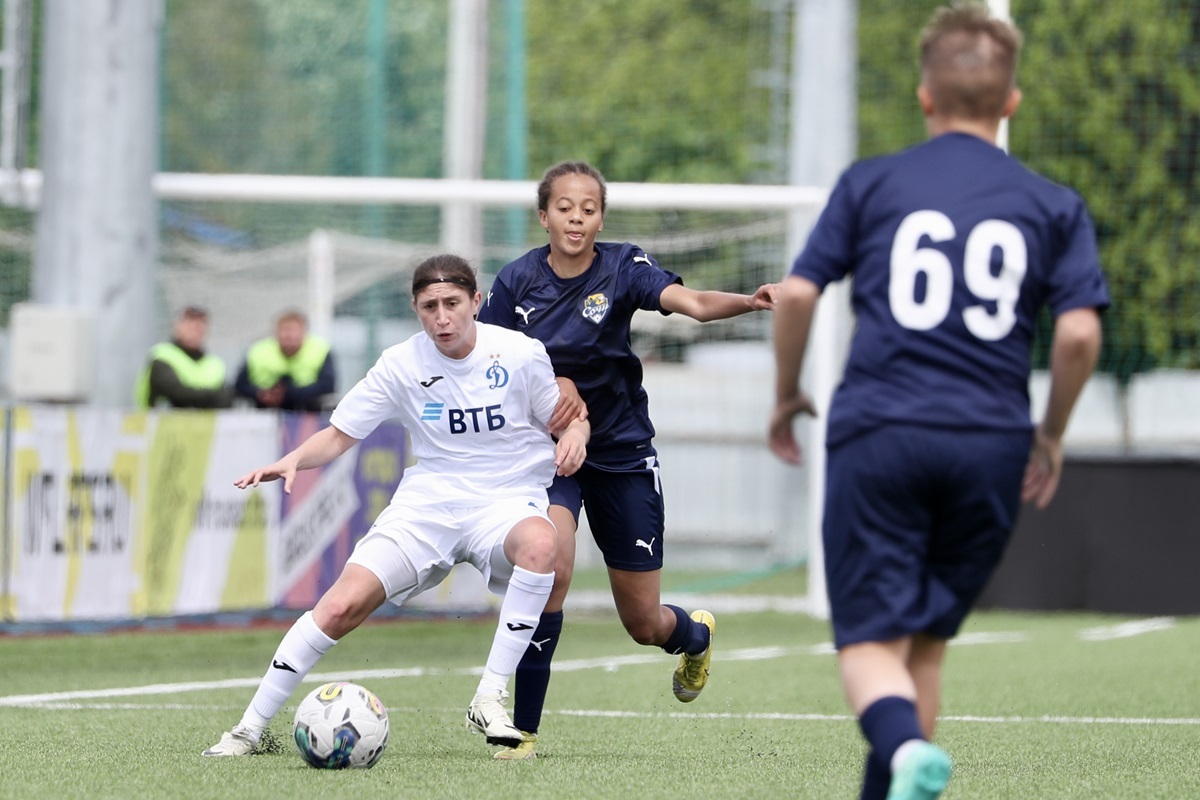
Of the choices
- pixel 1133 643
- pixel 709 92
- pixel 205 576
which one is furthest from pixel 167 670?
pixel 709 92

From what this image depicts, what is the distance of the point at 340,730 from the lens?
580 cm

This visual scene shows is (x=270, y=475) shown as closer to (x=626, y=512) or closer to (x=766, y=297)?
(x=626, y=512)

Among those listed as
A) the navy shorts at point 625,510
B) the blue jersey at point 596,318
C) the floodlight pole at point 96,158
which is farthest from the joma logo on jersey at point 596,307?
the floodlight pole at point 96,158

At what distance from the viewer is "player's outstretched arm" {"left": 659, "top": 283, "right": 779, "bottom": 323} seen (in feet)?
20.1

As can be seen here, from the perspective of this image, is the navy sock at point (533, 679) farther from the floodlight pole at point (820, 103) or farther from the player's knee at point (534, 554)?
the floodlight pole at point (820, 103)

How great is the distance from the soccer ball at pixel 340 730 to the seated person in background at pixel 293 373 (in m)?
8.13

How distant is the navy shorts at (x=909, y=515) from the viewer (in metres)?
4.04

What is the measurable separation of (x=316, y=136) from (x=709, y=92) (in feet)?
39.6

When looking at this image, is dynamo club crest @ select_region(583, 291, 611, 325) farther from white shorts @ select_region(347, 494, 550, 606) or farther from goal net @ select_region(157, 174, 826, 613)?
goal net @ select_region(157, 174, 826, 613)

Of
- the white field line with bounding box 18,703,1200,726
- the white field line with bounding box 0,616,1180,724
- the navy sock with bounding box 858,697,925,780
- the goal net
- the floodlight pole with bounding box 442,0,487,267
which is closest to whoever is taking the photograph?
the navy sock with bounding box 858,697,925,780

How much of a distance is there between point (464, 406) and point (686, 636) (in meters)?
1.55

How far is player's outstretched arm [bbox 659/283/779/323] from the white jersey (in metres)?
0.47

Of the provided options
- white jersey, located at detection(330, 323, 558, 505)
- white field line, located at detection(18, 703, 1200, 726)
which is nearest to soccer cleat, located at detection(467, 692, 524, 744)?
white jersey, located at detection(330, 323, 558, 505)

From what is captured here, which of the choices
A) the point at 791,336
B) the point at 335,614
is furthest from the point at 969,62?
the point at 335,614
